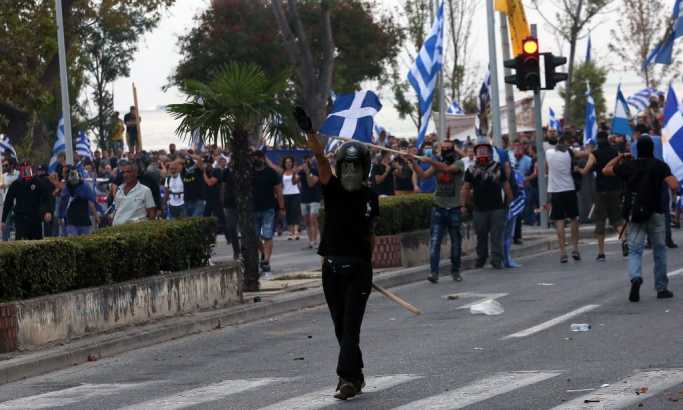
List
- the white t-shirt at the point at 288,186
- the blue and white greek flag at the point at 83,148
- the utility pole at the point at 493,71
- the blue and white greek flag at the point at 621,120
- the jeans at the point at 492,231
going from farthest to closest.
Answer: the blue and white greek flag at the point at 83,148, the blue and white greek flag at the point at 621,120, the white t-shirt at the point at 288,186, the utility pole at the point at 493,71, the jeans at the point at 492,231

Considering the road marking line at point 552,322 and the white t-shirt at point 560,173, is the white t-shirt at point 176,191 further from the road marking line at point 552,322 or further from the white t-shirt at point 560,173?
the road marking line at point 552,322

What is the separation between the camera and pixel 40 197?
22.9 meters

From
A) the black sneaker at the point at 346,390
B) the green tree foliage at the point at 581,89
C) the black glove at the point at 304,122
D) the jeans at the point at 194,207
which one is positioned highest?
the green tree foliage at the point at 581,89

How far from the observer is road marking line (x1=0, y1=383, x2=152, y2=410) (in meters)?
10.7

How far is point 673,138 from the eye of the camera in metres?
22.8

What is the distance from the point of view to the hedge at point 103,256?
1362 cm

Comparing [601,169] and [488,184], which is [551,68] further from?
[488,184]

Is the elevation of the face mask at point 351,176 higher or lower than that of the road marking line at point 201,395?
higher

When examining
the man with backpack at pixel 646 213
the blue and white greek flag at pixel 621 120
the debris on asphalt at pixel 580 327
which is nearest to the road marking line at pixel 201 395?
the debris on asphalt at pixel 580 327

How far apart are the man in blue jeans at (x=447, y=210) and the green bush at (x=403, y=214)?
1270 millimetres

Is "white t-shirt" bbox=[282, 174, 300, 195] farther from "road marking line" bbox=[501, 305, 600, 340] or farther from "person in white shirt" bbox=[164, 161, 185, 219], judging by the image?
"road marking line" bbox=[501, 305, 600, 340]

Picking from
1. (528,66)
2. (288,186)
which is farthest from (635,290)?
(288,186)

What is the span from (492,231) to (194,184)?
734cm

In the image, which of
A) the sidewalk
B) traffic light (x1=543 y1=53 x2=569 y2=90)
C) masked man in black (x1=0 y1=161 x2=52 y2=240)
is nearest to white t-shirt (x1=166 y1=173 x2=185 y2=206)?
the sidewalk
